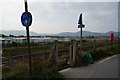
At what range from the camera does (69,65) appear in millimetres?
7113

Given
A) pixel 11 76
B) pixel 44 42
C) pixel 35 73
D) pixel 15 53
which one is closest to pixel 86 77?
pixel 35 73

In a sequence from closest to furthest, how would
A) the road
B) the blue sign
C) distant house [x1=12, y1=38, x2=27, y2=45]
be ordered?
1. the blue sign
2. the road
3. distant house [x1=12, y1=38, x2=27, y2=45]

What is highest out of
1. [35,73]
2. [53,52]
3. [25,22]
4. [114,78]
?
[25,22]

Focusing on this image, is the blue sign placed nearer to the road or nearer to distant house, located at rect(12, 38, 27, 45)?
the road

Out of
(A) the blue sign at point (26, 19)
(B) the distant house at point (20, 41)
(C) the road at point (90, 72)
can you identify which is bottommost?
(C) the road at point (90, 72)

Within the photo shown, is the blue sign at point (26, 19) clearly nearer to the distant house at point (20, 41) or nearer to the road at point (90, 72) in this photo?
the road at point (90, 72)

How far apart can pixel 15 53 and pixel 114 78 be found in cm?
1090

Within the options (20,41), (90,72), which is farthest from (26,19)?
Result: (20,41)

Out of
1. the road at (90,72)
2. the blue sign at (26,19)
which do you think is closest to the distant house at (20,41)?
the road at (90,72)

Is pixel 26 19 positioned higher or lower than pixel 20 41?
higher

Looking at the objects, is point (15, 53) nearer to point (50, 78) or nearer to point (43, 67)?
point (43, 67)

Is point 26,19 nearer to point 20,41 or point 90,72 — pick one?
point 90,72

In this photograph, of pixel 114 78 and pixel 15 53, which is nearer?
pixel 114 78

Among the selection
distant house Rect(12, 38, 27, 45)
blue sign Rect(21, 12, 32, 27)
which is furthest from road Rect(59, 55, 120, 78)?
distant house Rect(12, 38, 27, 45)
